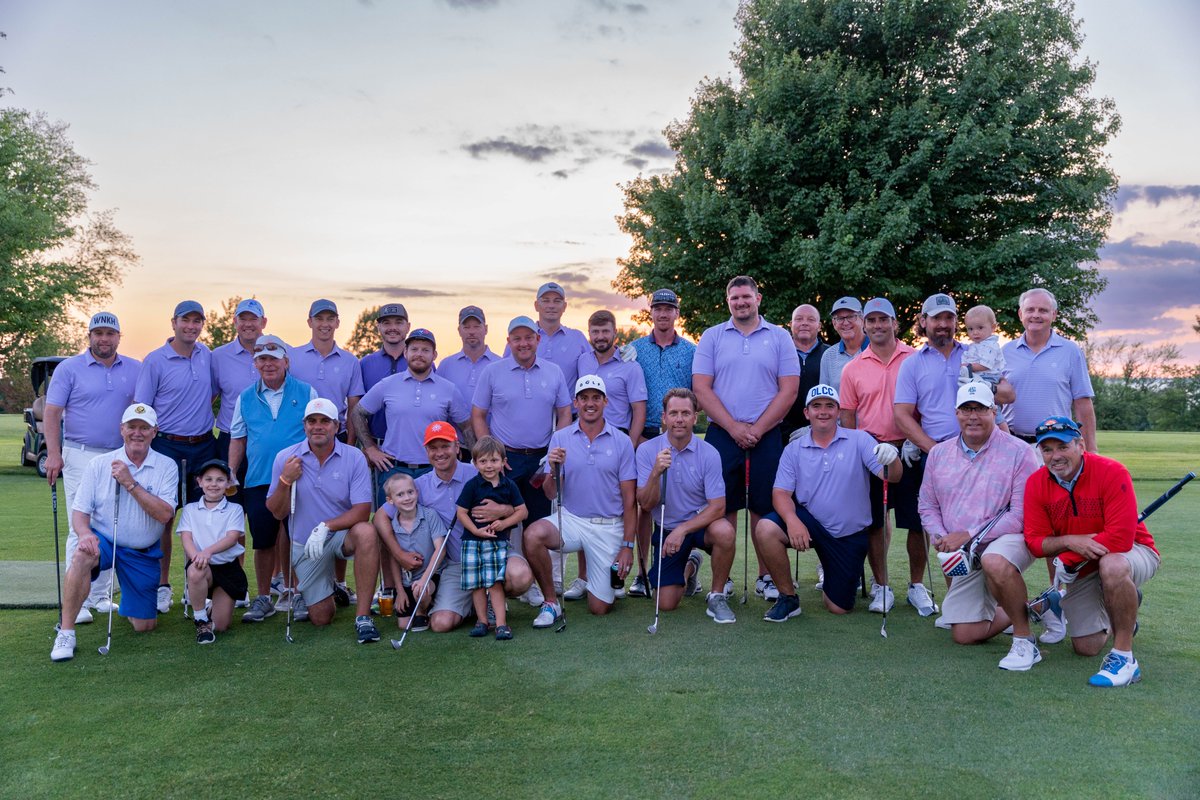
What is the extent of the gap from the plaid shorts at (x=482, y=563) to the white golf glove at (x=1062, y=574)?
345 cm

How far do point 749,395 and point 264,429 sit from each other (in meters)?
3.63

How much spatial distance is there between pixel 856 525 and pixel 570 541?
2.09m

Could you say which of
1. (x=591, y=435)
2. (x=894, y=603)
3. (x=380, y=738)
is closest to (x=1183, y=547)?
(x=894, y=603)

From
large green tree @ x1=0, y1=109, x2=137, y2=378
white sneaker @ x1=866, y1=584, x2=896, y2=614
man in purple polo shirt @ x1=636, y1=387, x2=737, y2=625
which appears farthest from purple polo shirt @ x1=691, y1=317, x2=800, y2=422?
large green tree @ x1=0, y1=109, x2=137, y2=378

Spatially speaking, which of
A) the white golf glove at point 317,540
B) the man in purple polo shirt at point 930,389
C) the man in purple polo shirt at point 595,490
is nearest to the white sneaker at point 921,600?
the man in purple polo shirt at point 930,389

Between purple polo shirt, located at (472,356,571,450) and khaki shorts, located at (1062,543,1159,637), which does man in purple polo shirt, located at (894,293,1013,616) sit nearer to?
khaki shorts, located at (1062,543,1159,637)

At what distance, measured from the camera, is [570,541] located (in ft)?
22.3

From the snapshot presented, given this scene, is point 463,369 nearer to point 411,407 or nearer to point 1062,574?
point 411,407

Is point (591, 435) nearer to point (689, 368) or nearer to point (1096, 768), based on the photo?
point (689, 368)

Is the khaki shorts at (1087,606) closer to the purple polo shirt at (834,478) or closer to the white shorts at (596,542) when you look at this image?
the purple polo shirt at (834,478)

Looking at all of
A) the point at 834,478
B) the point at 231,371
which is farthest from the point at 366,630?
the point at 834,478

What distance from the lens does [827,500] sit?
21.9 feet

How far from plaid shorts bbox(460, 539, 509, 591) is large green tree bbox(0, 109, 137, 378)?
21.1 meters

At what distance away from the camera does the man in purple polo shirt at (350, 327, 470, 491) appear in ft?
22.9
